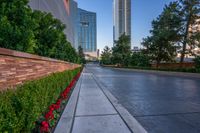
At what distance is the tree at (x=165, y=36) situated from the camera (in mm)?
32969

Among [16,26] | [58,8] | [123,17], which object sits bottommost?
[16,26]

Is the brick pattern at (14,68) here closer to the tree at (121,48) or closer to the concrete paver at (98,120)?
the concrete paver at (98,120)

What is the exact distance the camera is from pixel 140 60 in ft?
158

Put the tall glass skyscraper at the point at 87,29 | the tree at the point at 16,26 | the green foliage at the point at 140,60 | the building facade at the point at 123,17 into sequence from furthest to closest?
the tall glass skyscraper at the point at 87,29
the building facade at the point at 123,17
the green foliage at the point at 140,60
the tree at the point at 16,26

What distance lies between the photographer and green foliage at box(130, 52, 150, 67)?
45.9 metres

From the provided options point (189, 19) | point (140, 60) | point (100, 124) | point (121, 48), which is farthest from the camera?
point (121, 48)

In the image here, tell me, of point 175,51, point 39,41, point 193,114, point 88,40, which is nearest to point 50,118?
point 193,114


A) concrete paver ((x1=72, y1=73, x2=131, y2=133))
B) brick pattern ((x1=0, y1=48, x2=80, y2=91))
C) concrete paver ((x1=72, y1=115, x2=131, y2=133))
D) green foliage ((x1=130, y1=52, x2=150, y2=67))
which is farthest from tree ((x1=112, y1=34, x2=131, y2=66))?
concrete paver ((x1=72, y1=115, x2=131, y2=133))

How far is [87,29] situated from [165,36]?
119m

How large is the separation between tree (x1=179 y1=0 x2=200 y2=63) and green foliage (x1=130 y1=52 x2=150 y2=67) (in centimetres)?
1276

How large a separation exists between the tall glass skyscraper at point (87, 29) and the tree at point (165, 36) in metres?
106

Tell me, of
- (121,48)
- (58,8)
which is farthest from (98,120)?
(121,48)

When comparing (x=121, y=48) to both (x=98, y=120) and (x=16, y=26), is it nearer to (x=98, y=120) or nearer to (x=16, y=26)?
(x=16, y=26)

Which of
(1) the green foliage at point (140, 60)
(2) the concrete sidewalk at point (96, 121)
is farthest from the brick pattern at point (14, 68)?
(1) the green foliage at point (140, 60)
